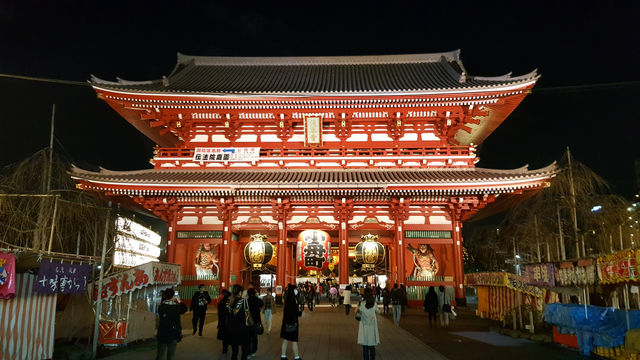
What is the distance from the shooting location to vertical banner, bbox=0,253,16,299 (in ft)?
26.2

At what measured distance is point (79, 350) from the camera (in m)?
10.6

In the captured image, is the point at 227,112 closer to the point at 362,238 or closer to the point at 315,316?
the point at 362,238

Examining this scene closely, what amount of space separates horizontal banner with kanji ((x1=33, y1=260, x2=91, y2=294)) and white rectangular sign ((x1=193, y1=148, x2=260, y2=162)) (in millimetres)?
11125

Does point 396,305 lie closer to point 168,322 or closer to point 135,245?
point 168,322

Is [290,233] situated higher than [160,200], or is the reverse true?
[160,200]

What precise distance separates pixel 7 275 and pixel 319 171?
47.5ft

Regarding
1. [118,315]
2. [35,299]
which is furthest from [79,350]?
[35,299]

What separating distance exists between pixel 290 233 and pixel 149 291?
9.29 metres

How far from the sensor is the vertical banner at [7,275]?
26.2ft

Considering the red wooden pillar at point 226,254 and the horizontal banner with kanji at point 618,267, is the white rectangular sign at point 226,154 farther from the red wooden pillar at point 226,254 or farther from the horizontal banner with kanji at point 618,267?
the horizontal banner with kanji at point 618,267

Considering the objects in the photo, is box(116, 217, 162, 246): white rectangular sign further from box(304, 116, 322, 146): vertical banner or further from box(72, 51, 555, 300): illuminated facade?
Answer: box(304, 116, 322, 146): vertical banner

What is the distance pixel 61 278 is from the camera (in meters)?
9.66

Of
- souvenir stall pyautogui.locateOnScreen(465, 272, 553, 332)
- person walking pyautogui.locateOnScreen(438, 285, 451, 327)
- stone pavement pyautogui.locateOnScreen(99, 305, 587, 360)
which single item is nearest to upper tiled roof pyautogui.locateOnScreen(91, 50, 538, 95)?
souvenir stall pyautogui.locateOnScreen(465, 272, 553, 332)

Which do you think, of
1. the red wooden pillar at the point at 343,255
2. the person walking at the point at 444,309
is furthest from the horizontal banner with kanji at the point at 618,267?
the red wooden pillar at the point at 343,255
